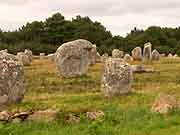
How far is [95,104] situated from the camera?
78.1 ft

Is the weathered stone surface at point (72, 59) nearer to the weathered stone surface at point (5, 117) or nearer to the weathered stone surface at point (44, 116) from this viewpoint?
the weathered stone surface at point (5, 117)

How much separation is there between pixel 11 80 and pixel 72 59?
14286 mm

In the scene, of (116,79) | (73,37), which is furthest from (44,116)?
(73,37)

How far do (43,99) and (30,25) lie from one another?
6318cm

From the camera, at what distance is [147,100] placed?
24703 mm

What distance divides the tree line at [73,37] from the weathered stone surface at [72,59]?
39030mm

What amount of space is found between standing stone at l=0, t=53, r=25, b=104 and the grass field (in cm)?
49

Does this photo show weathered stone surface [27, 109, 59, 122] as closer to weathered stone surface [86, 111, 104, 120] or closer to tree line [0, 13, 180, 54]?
weathered stone surface [86, 111, 104, 120]

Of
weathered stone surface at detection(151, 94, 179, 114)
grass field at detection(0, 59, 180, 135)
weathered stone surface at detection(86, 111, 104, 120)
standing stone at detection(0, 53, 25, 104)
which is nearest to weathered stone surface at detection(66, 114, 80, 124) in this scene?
grass field at detection(0, 59, 180, 135)

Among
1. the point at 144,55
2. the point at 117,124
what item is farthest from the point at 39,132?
the point at 144,55

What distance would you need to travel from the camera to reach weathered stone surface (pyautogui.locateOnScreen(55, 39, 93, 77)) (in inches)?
1551

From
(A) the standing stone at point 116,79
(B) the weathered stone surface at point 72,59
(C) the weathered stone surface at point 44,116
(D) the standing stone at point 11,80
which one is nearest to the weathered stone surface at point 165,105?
(C) the weathered stone surface at point 44,116

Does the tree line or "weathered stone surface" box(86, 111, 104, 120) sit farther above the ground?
the tree line

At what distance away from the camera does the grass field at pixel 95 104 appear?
652 inches
